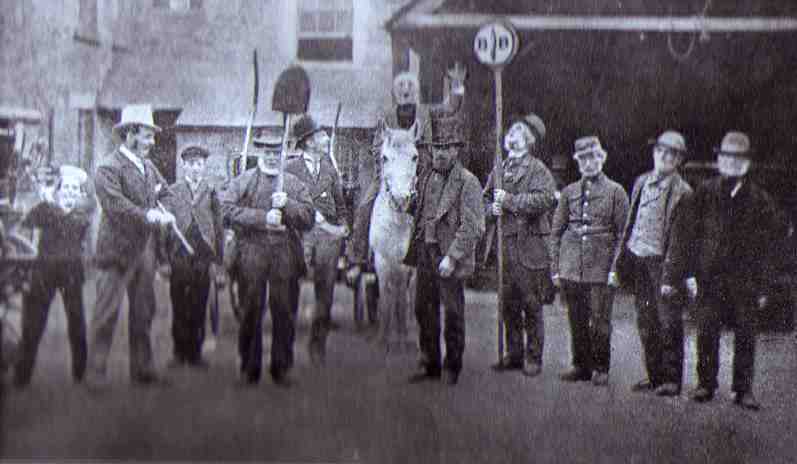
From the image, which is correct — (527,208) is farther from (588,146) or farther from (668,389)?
(668,389)

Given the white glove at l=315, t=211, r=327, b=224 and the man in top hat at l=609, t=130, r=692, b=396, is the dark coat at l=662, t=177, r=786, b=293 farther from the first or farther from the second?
the white glove at l=315, t=211, r=327, b=224

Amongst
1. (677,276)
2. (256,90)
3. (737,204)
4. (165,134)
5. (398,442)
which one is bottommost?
(398,442)

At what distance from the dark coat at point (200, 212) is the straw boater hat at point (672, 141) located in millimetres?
1851

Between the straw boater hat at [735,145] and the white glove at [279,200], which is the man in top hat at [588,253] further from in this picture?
the white glove at [279,200]

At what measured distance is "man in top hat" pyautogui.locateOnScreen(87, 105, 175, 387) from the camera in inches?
117

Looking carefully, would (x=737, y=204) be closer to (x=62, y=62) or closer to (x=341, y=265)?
(x=341, y=265)

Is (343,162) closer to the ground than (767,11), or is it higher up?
closer to the ground

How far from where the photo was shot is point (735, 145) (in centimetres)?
313

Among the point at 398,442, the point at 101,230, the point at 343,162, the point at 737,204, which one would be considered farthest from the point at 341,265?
the point at 737,204

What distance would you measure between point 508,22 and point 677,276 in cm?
130

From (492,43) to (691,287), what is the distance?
135 centimetres

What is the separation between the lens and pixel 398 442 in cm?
303

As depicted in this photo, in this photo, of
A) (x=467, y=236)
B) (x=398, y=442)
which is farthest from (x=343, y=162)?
(x=398, y=442)

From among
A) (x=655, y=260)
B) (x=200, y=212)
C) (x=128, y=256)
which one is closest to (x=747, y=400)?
(x=655, y=260)
